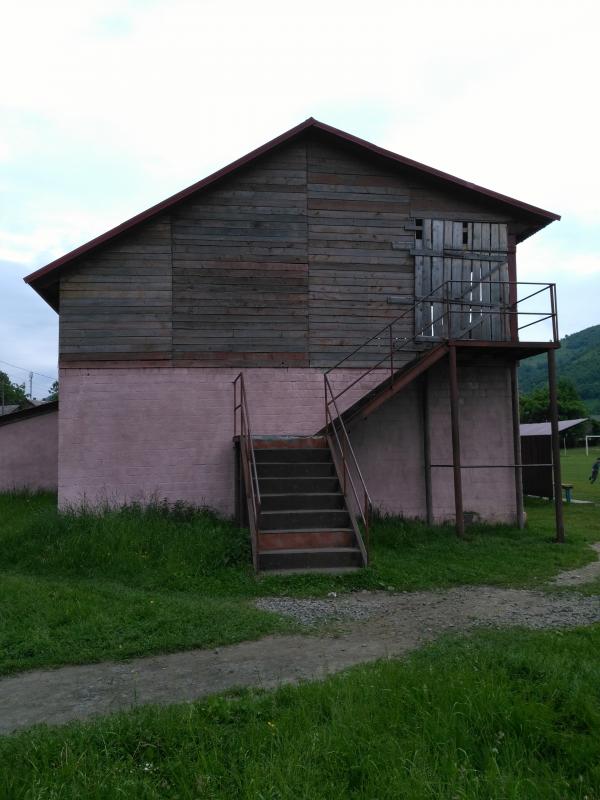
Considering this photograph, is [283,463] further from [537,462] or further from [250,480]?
[537,462]

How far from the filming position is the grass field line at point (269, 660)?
188 inches

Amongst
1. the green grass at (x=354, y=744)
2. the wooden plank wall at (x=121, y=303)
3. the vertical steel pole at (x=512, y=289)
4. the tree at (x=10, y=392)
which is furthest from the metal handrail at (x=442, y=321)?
the tree at (x=10, y=392)

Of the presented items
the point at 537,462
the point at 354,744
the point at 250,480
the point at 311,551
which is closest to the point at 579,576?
the point at 311,551

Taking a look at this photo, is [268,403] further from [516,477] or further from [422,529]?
[516,477]

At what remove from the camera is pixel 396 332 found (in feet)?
39.8

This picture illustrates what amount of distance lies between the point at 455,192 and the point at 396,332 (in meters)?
3.06

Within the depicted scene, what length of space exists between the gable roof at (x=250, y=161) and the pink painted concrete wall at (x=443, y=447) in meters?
3.06

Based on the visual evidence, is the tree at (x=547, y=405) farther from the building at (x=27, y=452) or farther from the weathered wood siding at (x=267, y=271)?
the building at (x=27, y=452)

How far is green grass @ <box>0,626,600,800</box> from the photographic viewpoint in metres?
3.34

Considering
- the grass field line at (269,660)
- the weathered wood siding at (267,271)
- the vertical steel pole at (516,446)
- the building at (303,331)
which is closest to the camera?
the grass field line at (269,660)

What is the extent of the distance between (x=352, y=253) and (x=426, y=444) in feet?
12.5

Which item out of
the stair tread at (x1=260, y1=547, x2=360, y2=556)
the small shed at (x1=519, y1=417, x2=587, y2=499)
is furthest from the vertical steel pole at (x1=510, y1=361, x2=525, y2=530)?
the small shed at (x1=519, y1=417, x2=587, y2=499)

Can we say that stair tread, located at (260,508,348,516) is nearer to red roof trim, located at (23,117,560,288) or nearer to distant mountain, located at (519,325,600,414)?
red roof trim, located at (23,117,560,288)

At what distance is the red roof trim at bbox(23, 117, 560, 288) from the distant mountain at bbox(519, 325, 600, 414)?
86121 millimetres
